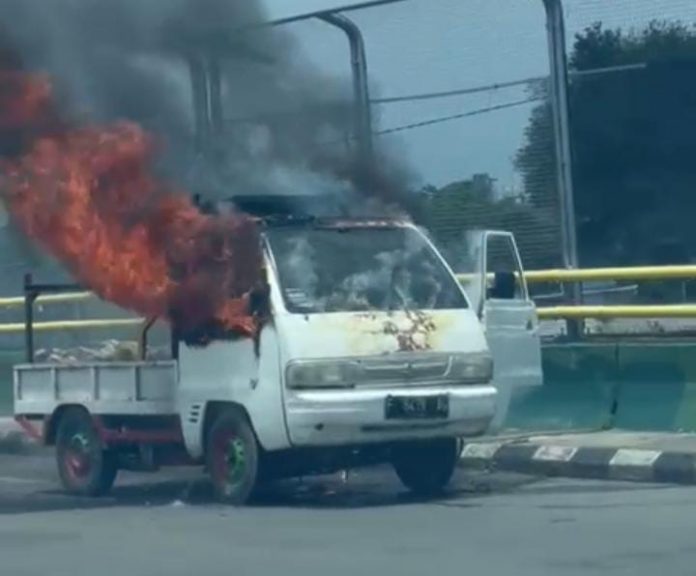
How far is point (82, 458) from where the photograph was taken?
52.5 feet

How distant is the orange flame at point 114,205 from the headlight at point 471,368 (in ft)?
5.53

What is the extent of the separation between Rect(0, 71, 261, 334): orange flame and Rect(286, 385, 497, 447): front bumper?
44.3 inches

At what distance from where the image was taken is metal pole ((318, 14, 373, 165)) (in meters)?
17.5

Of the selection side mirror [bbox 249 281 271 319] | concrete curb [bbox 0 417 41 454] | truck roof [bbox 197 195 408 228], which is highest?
truck roof [bbox 197 195 408 228]

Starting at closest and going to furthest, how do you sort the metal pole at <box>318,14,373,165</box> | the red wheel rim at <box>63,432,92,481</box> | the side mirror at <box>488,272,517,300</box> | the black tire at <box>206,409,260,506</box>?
the black tire at <box>206,409,260,506</box>, the side mirror at <box>488,272,517,300</box>, the red wheel rim at <box>63,432,92,481</box>, the metal pole at <box>318,14,373,165</box>

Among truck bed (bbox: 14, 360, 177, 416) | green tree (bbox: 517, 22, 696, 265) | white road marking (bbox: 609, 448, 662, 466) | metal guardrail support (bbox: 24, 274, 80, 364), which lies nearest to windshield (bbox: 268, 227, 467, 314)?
truck bed (bbox: 14, 360, 177, 416)

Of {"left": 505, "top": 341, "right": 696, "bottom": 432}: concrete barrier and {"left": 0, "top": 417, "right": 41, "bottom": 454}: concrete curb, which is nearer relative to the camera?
{"left": 505, "top": 341, "right": 696, "bottom": 432}: concrete barrier

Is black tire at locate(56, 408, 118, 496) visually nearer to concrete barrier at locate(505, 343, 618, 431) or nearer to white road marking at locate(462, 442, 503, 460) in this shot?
white road marking at locate(462, 442, 503, 460)

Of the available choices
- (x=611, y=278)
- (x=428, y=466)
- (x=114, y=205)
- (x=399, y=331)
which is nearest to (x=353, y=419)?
(x=399, y=331)

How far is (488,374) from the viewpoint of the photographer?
14500 mm

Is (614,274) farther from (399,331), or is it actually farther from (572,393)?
(399,331)

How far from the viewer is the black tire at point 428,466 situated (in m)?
15.0

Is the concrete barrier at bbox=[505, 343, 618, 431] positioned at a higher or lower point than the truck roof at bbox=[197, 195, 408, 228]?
lower

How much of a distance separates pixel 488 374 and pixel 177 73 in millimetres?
3279
